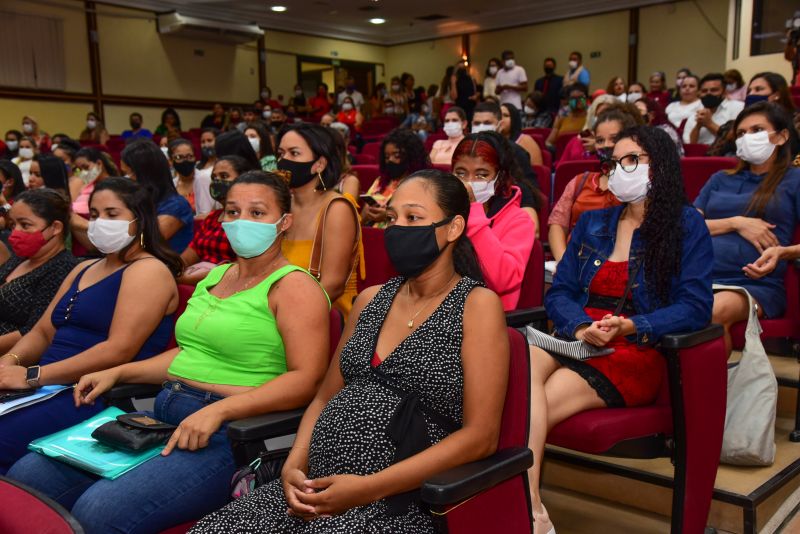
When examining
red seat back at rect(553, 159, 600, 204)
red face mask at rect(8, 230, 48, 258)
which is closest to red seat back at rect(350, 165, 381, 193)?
red seat back at rect(553, 159, 600, 204)

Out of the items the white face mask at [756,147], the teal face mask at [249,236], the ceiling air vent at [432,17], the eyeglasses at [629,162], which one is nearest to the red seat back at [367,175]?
the white face mask at [756,147]

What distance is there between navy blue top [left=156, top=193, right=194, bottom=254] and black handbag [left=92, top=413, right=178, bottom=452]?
1.90m

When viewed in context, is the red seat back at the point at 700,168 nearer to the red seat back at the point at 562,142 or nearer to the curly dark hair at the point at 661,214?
the curly dark hair at the point at 661,214

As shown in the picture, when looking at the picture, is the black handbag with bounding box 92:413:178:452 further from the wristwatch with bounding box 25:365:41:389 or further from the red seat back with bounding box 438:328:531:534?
the red seat back with bounding box 438:328:531:534

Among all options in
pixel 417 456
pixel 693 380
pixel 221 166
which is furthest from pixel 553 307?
pixel 221 166

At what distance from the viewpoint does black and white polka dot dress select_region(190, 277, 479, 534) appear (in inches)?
58.0

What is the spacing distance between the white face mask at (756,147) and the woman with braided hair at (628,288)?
80 centimetres

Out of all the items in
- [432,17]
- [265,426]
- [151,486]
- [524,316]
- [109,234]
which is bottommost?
[151,486]

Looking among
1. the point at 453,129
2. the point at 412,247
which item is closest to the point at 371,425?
the point at 412,247

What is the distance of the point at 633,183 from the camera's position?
7.41 feet

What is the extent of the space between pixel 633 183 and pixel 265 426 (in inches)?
52.0

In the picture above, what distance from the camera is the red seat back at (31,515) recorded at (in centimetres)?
107

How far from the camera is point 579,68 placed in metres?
10.4

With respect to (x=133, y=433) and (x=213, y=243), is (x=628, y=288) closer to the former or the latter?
(x=133, y=433)
